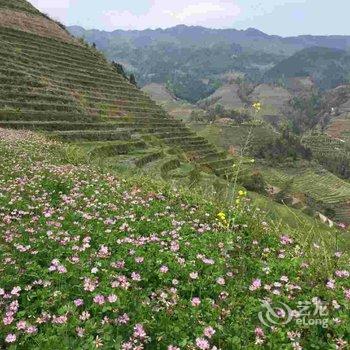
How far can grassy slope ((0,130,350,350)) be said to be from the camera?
5047 millimetres

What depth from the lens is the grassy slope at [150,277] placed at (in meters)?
5.05

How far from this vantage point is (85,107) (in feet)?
142

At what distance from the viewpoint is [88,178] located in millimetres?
13312

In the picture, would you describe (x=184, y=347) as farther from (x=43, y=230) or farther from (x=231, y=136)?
(x=231, y=136)

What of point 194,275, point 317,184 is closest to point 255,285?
point 194,275

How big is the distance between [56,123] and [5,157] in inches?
732

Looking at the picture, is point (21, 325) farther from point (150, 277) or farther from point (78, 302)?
point (150, 277)

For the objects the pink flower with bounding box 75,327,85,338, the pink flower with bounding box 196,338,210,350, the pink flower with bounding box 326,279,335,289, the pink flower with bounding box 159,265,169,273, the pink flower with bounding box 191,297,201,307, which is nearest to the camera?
the pink flower with bounding box 196,338,210,350

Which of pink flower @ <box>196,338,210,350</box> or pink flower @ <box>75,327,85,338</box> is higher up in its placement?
pink flower @ <box>196,338,210,350</box>

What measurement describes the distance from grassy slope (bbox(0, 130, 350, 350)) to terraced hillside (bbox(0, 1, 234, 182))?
17.4 metres

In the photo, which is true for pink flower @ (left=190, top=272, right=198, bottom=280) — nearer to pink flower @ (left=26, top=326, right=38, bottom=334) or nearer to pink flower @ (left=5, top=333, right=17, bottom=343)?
pink flower @ (left=26, top=326, right=38, bottom=334)

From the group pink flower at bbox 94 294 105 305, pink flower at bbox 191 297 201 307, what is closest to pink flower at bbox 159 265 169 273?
pink flower at bbox 191 297 201 307

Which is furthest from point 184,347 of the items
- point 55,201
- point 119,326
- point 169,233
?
point 55,201

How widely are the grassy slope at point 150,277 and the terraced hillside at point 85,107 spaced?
17.4 meters
